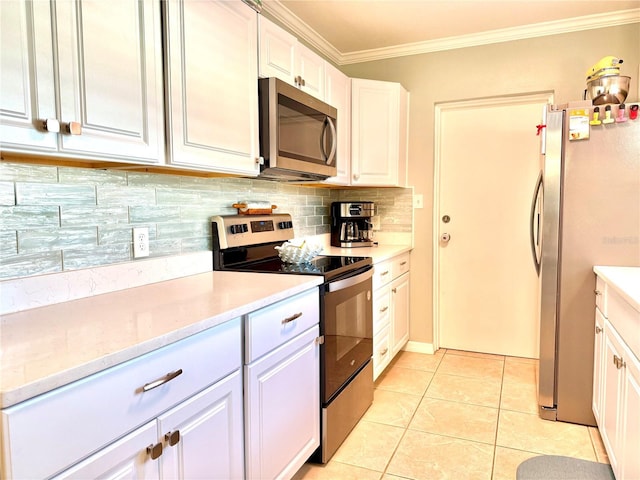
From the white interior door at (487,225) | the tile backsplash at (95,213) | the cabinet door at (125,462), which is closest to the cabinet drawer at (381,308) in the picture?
the white interior door at (487,225)

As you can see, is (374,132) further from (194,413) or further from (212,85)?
(194,413)

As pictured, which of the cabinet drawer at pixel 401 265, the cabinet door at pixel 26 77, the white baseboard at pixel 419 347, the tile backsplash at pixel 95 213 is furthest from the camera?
the white baseboard at pixel 419 347

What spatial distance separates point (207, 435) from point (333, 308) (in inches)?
33.6

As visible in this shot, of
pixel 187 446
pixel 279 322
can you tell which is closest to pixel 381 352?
pixel 279 322

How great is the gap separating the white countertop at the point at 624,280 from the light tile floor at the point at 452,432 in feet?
2.78

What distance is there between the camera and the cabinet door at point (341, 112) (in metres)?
2.70

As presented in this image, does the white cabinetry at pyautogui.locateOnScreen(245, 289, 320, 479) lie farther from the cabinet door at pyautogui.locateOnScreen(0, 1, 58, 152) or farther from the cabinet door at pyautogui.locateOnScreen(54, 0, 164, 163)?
the cabinet door at pyautogui.locateOnScreen(0, 1, 58, 152)

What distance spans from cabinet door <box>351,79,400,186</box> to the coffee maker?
0.22 meters

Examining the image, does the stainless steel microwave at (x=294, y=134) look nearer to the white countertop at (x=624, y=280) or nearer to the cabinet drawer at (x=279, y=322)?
the cabinet drawer at (x=279, y=322)

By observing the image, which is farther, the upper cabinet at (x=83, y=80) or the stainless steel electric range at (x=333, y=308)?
the stainless steel electric range at (x=333, y=308)

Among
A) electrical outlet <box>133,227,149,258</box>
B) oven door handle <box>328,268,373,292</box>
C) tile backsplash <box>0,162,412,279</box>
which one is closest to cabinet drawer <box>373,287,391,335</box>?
oven door handle <box>328,268,373,292</box>

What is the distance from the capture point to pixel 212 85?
1.64 metres

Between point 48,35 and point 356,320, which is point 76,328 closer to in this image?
point 48,35

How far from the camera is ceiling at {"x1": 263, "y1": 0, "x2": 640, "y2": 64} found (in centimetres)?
263
